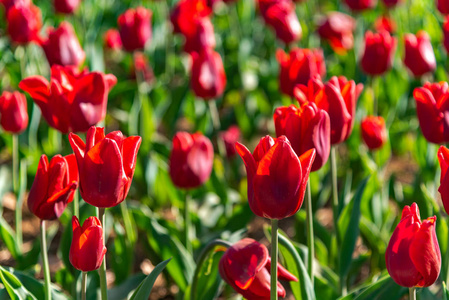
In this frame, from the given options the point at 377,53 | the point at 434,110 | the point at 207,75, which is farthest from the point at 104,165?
the point at 377,53

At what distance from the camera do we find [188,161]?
1859 millimetres

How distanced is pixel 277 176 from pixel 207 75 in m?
1.30

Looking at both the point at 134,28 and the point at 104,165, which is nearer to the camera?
the point at 104,165

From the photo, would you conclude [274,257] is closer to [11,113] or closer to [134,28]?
[11,113]

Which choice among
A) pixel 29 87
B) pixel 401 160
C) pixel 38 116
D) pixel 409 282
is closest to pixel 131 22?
Result: pixel 38 116

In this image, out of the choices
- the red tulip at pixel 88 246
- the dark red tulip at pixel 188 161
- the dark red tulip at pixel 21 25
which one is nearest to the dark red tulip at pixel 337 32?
the dark red tulip at pixel 21 25

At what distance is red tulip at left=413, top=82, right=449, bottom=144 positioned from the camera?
1.57 meters

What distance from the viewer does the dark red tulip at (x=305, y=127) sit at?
52.4 inches

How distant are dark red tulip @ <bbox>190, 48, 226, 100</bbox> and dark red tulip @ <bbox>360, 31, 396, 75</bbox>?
576 mm

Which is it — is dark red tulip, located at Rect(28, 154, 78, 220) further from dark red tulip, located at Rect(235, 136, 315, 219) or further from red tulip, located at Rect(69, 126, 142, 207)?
dark red tulip, located at Rect(235, 136, 315, 219)

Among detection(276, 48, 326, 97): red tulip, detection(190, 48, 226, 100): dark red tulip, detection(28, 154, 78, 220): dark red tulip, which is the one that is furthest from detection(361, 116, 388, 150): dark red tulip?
detection(28, 154, 78, 220): dark red tulip

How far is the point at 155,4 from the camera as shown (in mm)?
4328

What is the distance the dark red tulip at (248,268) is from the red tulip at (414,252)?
232 mm

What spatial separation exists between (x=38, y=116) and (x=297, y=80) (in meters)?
1.26
